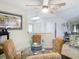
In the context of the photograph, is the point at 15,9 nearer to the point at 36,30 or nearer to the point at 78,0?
the point at 78,0

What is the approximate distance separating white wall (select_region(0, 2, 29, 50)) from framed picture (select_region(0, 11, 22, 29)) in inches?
6.7

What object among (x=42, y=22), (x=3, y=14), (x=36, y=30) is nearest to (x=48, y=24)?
(x=42, y=22)

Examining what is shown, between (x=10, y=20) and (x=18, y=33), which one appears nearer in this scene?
(x=10, y=20)

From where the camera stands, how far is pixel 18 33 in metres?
5.31

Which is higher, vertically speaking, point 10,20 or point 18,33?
point 10,20

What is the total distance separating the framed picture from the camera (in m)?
4.27

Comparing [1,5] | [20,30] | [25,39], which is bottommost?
[25,39]

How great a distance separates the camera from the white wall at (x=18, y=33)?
4.59 meters

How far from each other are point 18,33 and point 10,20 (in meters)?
0.84

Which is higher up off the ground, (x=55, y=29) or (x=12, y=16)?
(x=12, y=16)

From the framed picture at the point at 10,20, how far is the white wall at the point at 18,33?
169 mm

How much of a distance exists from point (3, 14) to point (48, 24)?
4621mm

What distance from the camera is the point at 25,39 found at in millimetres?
5984

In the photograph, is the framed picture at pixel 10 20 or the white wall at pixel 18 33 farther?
the white wall at pixel 18 33
